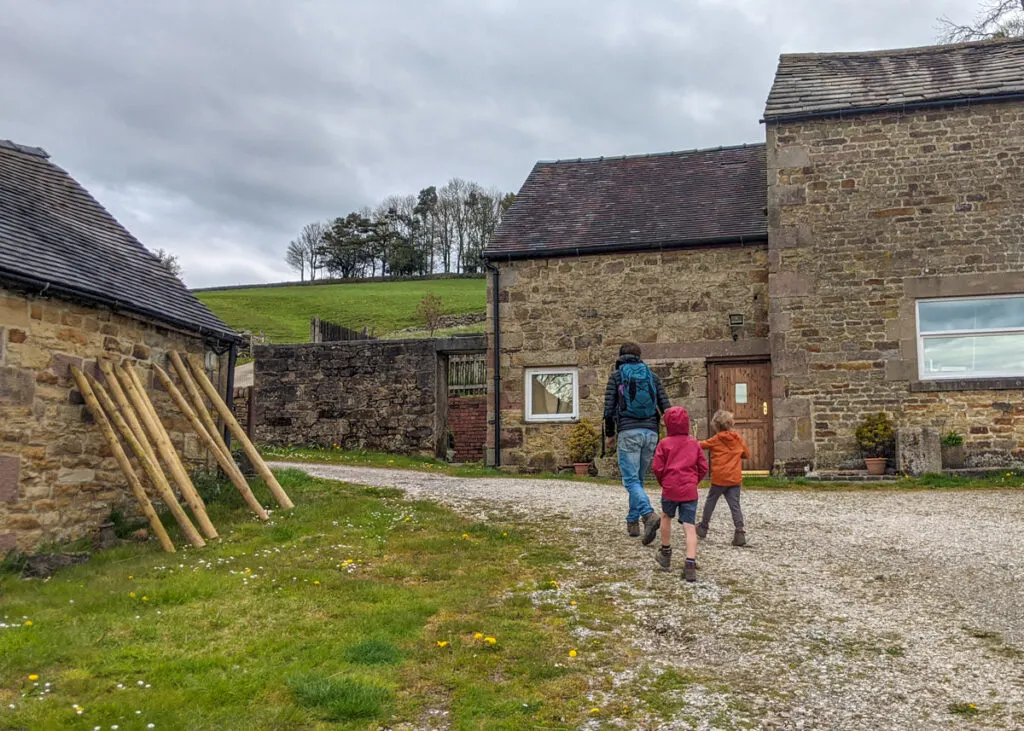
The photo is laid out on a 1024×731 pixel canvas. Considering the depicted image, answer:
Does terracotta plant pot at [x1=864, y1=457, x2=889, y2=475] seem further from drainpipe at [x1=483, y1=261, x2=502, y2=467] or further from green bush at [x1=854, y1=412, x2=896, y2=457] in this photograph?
drainpipe at [x1=483, y1=261, x2=502, y2=467]

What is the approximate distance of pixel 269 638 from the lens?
532 centimetres

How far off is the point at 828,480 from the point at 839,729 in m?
9.53

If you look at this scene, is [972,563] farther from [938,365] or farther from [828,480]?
[938,365]

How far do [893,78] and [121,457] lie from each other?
13.8 meters

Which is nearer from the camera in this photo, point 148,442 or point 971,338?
point 148,442

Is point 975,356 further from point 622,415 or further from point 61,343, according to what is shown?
point 61,343

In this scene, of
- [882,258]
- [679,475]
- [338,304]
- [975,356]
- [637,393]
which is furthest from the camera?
[338,304]

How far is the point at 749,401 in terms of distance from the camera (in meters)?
14.9

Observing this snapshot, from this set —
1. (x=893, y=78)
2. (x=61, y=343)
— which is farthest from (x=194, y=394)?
(x=893, y=78)

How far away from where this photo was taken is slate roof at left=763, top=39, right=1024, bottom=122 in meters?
13.8

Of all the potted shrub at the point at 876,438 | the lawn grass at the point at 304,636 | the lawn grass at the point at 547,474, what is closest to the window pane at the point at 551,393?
the lawn grass at the point at 547,474

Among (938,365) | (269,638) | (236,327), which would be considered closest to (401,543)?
(269,638)

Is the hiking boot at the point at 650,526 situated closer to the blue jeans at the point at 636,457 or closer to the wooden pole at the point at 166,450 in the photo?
the blue jeans at the point at 636,457

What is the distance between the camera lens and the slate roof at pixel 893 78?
13.8 metres
